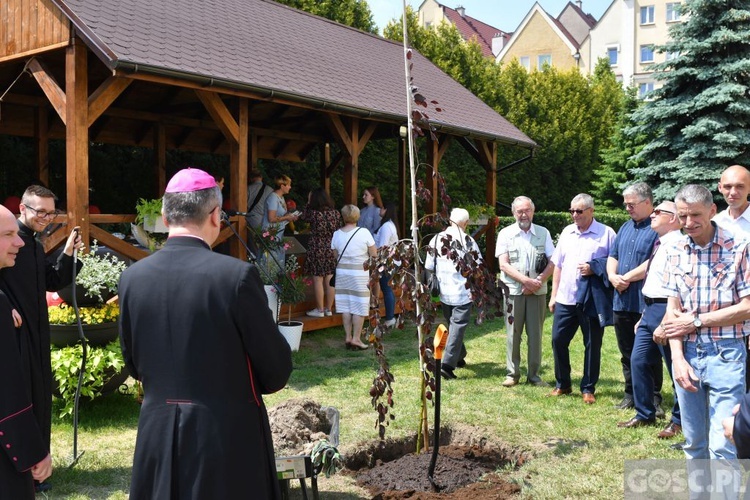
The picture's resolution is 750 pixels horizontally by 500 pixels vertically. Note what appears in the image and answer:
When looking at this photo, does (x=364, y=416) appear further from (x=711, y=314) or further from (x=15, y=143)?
(x=15, y=143)

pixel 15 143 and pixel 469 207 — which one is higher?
pixel 15 143

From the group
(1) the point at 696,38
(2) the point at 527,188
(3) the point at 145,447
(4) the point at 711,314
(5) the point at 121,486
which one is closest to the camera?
(3) the point at 145,447

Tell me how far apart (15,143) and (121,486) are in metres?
11.4

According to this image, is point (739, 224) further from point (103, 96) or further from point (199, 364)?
point (103, 96)

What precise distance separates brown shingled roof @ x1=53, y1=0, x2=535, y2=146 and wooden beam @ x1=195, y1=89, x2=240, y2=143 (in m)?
0.33

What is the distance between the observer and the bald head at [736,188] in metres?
5.55

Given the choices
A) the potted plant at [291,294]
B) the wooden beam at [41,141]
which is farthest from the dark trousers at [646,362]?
the wooden beam at [41,141]

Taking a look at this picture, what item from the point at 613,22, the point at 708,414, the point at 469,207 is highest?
the point at 613,22

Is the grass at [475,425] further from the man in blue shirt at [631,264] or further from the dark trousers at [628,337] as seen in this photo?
the man in blue shirt at [631,264]

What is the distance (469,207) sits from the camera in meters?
13.7

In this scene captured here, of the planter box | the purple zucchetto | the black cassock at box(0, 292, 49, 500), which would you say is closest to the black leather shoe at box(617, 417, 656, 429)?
the purple zucchetto

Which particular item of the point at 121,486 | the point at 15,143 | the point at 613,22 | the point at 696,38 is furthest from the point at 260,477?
the point at 613,22

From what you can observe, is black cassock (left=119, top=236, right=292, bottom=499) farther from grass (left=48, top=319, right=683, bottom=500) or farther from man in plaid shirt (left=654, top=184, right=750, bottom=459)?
man in plaid shirt (left=654, top=184, right=750, bottom=459)

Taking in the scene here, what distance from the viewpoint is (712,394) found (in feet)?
13.1
